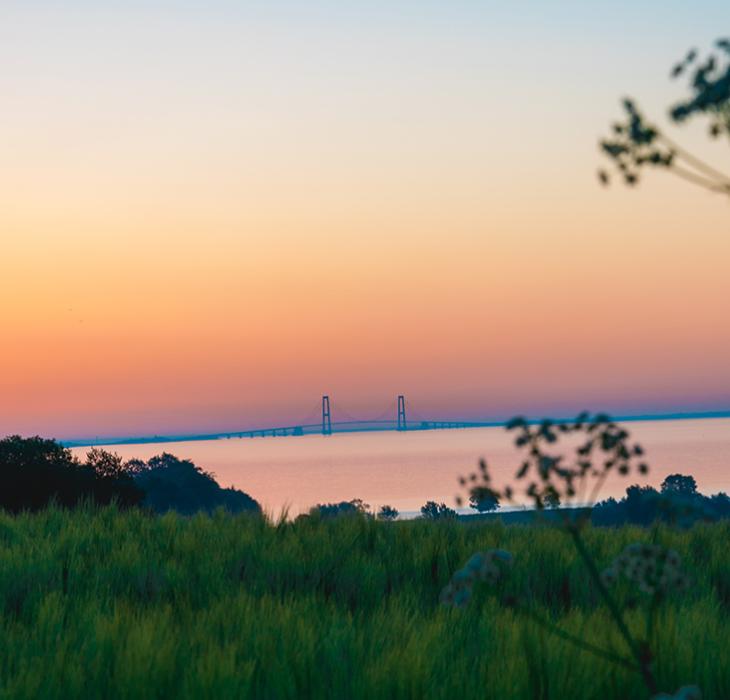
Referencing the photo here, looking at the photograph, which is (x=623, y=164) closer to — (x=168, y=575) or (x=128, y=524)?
(x=168, y=575)

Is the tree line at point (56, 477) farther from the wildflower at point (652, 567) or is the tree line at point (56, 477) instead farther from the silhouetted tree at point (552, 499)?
the silhouetted tree at point (552, 499)

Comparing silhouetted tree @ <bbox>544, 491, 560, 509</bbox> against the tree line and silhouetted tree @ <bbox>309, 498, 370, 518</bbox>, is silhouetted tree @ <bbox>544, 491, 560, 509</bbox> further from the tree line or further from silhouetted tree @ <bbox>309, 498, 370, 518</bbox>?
the tree line

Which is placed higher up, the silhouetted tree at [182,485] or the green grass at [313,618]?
the green grass at [313,618]

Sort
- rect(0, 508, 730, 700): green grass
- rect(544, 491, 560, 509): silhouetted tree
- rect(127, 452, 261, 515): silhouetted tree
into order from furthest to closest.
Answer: rect(127, 452, 261, 515): silhouetted tree
rect(0, 508, 730, 700): green grass
rect(544, 491, 560, 509): silhouetted tree

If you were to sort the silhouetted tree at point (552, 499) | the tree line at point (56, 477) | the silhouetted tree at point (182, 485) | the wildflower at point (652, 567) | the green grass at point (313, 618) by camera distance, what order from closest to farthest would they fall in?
the silhouetted tree at point (552, 499), the wildflower at point (652, 567), the green grass at point (313, 618), the tree line at point (56, 477), the silhouetted tree at point (182, 485)

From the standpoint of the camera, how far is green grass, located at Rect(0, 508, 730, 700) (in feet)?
14.5

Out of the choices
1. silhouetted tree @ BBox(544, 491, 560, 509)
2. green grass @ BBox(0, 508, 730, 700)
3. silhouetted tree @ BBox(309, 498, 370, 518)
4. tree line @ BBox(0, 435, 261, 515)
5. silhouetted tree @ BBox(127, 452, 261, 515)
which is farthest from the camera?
silhouetted tree @ BBox(127, 452, 261, 515)

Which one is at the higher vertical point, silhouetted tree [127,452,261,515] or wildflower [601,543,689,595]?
wildflower [601,543,689,595]

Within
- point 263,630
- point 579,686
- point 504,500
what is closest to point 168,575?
point 263,630

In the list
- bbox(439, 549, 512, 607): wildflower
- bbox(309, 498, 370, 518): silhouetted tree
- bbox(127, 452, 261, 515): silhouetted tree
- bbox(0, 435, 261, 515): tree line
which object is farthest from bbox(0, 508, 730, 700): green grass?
bbox(127, 452, 261, 515): silhouetted tree

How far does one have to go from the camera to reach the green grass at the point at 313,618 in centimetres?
443

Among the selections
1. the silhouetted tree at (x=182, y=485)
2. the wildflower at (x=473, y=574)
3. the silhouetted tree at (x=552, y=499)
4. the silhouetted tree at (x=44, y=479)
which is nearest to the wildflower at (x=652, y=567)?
the wildflower at (x=473, y=574)

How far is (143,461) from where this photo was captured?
43.2m

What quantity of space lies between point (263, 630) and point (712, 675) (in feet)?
7.52
